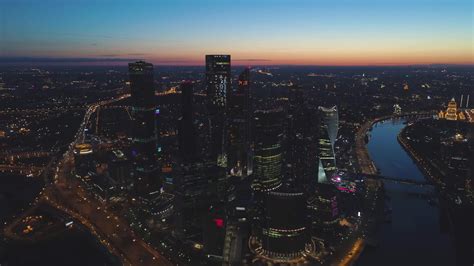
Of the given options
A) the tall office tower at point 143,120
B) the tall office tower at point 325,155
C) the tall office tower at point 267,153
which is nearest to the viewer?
the tall office tower at point 143,120

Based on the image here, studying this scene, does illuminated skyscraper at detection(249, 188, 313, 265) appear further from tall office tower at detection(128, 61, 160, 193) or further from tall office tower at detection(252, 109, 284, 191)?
tall office tower at detection(128, 61, 160, 193)

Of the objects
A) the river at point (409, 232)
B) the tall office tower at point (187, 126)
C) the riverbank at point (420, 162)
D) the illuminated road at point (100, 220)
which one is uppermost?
the tall office tower at point (187, 126)

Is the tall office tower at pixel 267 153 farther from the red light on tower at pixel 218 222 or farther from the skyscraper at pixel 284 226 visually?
the red light on tower at pixel 218 222

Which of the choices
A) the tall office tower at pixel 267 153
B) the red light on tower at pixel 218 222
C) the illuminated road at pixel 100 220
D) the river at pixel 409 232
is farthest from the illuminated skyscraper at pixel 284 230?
the tall office tower at pixel 267 153

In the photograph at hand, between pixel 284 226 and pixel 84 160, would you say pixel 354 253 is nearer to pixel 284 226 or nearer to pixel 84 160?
pixel 284 226

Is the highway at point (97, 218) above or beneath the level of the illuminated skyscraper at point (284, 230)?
beneath

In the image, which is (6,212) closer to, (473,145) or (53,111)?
(53,111)
